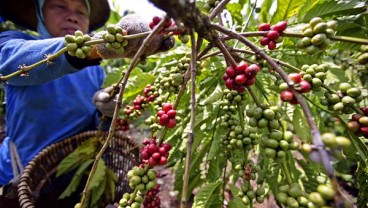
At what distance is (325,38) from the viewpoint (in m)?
0.63

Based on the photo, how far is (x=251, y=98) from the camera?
1.21 metres

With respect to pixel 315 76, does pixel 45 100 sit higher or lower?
lower

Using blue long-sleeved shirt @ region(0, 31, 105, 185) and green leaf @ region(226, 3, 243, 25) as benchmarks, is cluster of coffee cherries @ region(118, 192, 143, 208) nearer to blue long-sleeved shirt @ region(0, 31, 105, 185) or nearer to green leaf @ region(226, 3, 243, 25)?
green leaf @ region(226, 3, 243, 25)

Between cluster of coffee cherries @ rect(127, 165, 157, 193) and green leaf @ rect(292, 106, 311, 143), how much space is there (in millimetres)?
643

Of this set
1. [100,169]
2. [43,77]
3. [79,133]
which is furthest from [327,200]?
[79,133]

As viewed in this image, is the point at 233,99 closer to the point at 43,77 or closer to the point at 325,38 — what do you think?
the point at 325,38

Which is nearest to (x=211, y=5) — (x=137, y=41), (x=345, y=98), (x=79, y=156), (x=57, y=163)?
(x=137, y=41)

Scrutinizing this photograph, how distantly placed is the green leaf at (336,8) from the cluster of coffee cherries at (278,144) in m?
0.63

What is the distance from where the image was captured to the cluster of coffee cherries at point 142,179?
750mm

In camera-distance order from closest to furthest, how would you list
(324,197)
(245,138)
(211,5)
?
1. (324,197)
2. (245,138)
3. (211,5)

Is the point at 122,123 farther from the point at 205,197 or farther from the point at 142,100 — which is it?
the point at 205,197

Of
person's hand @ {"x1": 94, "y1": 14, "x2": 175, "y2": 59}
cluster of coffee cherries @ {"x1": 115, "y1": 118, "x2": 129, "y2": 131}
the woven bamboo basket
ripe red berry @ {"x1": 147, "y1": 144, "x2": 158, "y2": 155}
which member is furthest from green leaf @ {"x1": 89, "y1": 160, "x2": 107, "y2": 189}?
ripe red berry @ {"x1": 147, "y1": 144, "x2": 158, "y2": 155}

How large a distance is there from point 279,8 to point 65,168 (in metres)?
1.57

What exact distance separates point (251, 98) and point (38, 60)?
961mm
